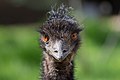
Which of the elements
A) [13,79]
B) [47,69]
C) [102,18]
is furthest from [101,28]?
[47,69]

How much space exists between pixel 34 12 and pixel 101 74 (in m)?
6.39

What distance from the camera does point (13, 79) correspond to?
12203 mm

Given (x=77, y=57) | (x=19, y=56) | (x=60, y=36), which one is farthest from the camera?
(x=19, y=56)

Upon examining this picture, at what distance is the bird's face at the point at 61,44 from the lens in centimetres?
516

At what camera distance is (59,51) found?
5156 millimetres

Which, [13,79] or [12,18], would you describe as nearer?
[13,79]

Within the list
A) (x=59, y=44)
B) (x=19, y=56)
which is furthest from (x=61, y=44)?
(x=19, y=56)

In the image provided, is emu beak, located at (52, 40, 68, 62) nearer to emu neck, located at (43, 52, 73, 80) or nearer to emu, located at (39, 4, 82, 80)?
emu, located at (39, 4, 82, 80)

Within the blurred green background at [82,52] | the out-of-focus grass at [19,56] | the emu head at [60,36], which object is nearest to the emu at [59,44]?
the emu head at [60,36]

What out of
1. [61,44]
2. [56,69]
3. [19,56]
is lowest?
[56,69]

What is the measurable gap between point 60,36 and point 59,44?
110 mm

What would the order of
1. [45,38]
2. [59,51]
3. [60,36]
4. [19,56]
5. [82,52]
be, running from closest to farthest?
[59,51] → [60,36] → [45,38] → [19,56] → [82,52]

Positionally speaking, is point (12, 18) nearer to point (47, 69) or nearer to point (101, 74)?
point (101, 74)

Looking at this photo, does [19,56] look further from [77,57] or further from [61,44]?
[61,44]
